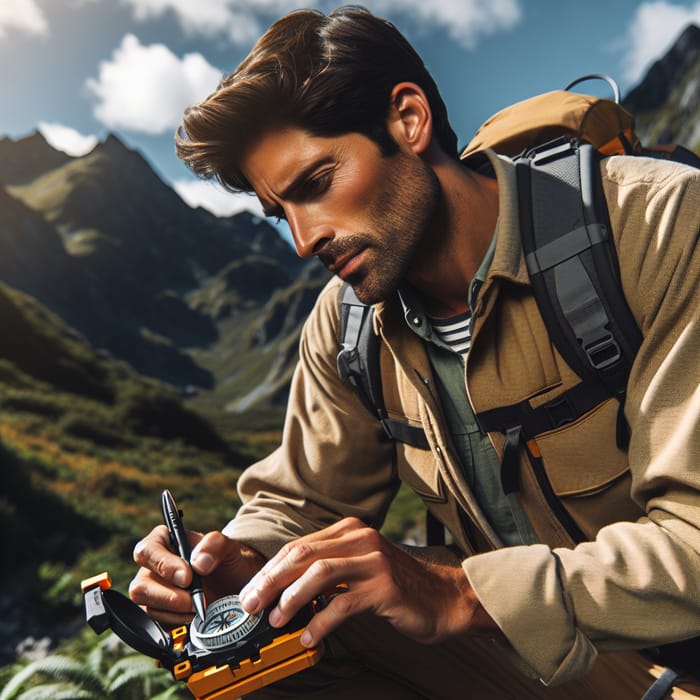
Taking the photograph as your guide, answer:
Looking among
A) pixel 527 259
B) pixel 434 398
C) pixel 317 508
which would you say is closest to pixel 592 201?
pixel 527 259

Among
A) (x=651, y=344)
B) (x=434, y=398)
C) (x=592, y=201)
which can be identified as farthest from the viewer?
(x=434, y=398)

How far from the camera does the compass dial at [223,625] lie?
1.96 metres

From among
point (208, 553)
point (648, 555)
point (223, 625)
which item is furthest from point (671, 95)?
point (223, 625)

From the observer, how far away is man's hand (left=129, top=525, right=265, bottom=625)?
8.29 ft

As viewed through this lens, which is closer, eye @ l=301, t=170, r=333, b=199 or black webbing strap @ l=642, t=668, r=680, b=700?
black webbing strap @ l=642, t=668, r=680, b=700

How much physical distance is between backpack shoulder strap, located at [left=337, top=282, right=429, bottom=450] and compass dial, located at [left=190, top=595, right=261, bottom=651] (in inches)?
49.6

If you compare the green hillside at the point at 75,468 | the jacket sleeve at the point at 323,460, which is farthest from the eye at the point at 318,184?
the green hillside at the point at 75,468

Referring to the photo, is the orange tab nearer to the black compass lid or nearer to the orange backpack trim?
the black compass lid

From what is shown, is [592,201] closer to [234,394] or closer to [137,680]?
[137,680]

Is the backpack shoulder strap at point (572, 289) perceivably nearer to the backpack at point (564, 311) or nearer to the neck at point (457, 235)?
the backpack at point (564, 311)

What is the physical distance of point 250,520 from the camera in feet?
10.4

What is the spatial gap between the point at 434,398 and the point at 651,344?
3.26 ft

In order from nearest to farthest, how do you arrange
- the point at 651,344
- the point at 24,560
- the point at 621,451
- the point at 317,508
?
1. the point at 651,344
2. the point at 621,451
3. the point at 317,508
4. the point at 24,560

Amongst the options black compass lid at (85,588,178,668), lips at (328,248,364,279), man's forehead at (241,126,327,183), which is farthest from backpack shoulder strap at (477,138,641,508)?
black compass lid at (85,588,178,668)
